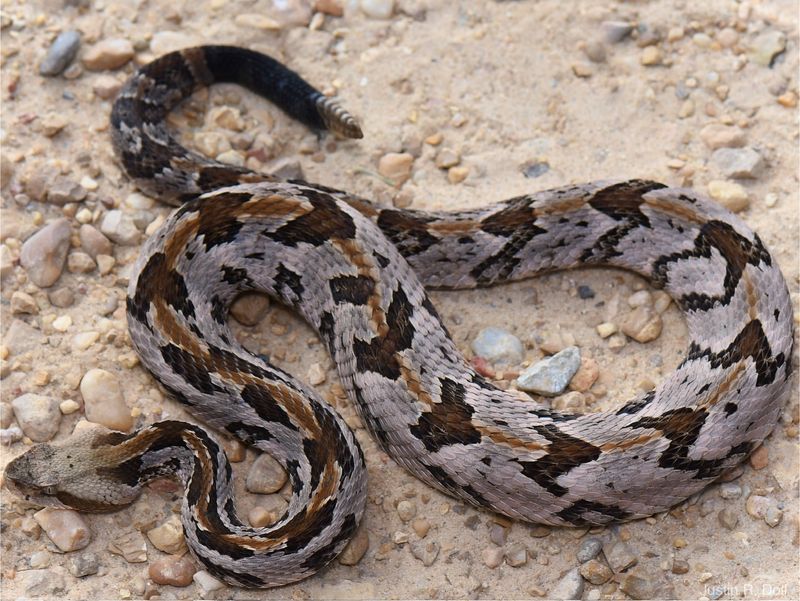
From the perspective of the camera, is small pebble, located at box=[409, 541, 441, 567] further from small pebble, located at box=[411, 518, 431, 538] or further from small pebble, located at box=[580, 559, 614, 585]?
small pebble, located at box=[580, 559, 614, 585]

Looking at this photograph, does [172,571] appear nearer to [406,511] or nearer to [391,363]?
[406,511]

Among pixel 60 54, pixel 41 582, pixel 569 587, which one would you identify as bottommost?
pixel 41 582

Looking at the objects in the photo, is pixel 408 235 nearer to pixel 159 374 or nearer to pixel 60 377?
pixel 159 374

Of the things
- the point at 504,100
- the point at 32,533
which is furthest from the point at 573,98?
the point at 32,533

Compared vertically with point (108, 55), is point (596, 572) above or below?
below

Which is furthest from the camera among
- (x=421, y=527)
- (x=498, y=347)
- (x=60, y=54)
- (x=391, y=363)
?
(x=60, y=54)

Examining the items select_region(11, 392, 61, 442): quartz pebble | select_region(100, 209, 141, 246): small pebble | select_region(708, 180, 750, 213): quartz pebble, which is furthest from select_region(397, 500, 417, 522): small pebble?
select_region(708, 180, 750, 213): quartz pebble

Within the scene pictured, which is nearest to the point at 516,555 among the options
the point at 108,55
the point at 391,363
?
the point at 391,363

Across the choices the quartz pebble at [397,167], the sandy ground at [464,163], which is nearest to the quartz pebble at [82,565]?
the sandy ground at [464,163]
